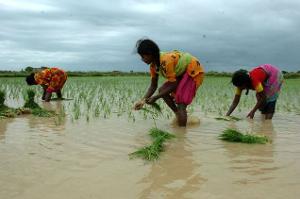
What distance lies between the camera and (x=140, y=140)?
4.08 metres

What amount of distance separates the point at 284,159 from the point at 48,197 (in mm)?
1831

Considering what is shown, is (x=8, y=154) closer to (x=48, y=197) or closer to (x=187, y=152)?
(x=48, y=197)

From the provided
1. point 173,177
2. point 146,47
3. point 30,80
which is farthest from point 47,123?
point 30,80

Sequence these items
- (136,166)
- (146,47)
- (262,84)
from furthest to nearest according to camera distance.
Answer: (262,84) < (146,47) < (136,166)

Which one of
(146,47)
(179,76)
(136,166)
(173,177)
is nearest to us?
(173,177)

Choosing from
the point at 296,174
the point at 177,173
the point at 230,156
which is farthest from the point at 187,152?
the point at 296,174

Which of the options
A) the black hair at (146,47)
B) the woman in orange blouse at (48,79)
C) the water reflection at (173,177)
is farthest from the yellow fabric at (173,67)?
the woman in orange blouse at (48,79)

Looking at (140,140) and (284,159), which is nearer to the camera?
(284,159)

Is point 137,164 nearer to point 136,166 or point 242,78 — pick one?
point 136,166

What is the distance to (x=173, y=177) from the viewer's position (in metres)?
2.68

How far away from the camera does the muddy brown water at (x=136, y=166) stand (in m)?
2.39

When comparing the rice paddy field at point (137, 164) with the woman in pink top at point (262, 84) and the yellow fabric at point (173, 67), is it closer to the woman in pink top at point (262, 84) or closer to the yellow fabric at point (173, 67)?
the yellow fabric at point (173, 67)

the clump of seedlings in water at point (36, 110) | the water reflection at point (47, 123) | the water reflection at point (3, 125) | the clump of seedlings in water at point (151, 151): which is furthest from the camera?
the clump of seedlings in water at point (36, 110)

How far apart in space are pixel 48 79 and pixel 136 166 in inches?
251
